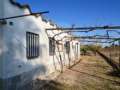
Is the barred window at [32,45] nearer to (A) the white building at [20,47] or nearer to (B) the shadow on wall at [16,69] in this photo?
(A) the white building at [20,47]

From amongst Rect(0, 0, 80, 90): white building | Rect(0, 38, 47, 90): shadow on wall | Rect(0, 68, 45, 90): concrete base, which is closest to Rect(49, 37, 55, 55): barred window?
Rect(0, 0, 80, 90): white building

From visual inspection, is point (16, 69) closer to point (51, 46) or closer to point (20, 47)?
point (20, 47)

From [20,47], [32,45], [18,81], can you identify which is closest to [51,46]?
[32,45]

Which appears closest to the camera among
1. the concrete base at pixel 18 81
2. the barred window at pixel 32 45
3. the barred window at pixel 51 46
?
the concrete base at pixel 18 81

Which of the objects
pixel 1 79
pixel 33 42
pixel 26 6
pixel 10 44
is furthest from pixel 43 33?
pixel 1 79

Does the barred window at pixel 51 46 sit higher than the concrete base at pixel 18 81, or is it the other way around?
the barred window at pixel 51 46

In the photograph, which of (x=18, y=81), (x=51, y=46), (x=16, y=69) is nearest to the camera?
(x=16, y=69)

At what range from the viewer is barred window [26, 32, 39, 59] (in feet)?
26.3

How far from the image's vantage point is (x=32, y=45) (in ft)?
28.1

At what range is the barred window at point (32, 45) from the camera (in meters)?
8.00

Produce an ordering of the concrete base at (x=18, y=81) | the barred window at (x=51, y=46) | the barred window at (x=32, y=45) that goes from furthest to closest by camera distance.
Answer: the barred window at (x=51, y=46) → the barred window at (x=32, y=45) → the concrete base at (x=18, y=81)

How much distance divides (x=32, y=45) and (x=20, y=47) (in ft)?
5.20

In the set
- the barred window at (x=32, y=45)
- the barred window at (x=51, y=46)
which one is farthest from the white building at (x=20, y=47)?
the barred window at (x=51, y=46)

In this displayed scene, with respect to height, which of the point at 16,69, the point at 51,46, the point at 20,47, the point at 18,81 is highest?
the point at 20,47
